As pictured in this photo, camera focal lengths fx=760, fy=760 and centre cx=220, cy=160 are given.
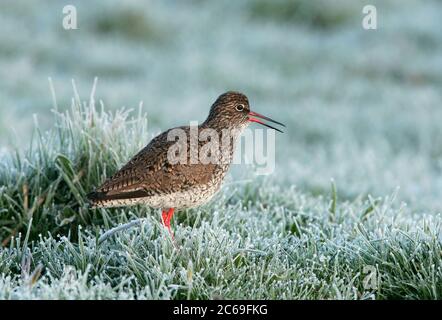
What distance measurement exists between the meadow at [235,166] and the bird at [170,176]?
196 mm

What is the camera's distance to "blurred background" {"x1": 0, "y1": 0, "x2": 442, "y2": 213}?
904cm

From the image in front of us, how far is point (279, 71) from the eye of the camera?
482 inches

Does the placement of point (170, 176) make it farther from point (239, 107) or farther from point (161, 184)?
point (239, 107)

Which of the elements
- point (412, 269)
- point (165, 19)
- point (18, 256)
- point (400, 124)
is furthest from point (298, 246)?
point (165, 19)

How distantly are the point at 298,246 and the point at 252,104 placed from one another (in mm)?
6442

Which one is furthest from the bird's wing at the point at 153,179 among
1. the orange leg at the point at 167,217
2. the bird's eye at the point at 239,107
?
the bird's eye at the point at 239,107

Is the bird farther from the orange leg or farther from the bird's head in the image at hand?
the bird's head

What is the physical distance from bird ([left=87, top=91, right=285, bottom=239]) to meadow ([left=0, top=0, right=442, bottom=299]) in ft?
0.64

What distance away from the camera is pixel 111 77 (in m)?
11.6

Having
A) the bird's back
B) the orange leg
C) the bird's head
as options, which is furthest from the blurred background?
the bird's back

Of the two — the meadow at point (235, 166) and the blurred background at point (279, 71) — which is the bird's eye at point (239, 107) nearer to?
the meadow at point (235, 166)

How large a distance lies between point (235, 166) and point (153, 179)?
10.2 ft

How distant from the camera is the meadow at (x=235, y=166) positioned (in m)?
4.16
